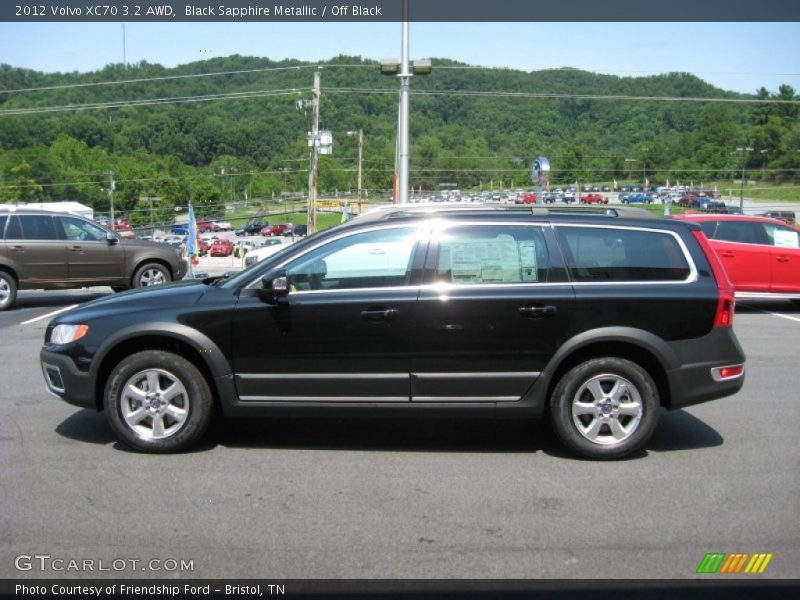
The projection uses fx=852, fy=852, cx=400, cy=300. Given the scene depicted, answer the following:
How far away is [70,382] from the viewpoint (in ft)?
20.3

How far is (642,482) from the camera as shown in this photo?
5656mm

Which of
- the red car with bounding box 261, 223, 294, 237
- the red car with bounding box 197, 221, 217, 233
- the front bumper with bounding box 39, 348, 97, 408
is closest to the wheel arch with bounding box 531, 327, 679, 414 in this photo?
the front bumper with bounding box 39, 348, 97, 408

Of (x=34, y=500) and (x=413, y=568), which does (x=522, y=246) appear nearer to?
(x=413, y=568)

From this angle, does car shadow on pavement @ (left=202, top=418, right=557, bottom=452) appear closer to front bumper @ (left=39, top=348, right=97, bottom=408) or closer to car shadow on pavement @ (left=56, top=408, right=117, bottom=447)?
car shadow on pavement @ (left=56, top=408, right=117, bottom=447)

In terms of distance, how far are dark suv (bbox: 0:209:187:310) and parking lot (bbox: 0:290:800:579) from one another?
25.4 feet

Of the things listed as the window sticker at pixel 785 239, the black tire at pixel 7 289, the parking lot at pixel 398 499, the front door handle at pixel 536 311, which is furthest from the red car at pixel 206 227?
the front door handle at pixel 536 311

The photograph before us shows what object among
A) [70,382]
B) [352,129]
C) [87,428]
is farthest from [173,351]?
[352,129]

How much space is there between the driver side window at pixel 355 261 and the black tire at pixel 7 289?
10.1 metres

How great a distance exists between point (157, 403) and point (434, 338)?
6.70 ft

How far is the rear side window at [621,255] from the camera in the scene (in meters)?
6.19

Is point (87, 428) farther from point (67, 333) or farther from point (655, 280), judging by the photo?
point (655, 280)

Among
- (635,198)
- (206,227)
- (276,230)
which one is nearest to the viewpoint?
(635,198)

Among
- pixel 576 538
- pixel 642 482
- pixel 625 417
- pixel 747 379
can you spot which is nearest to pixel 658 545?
pixel 576 538

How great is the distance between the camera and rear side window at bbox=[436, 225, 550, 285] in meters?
6.15
